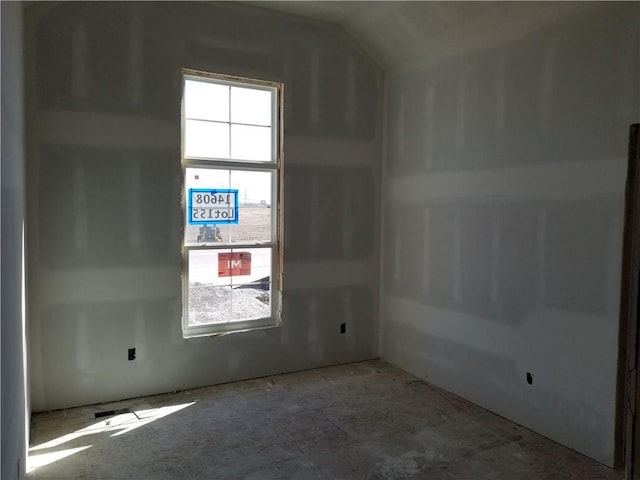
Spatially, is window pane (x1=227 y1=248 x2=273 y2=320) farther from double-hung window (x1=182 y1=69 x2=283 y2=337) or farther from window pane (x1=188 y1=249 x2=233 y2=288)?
window pane (x1=188 y1=249 x2=233 y2=288)

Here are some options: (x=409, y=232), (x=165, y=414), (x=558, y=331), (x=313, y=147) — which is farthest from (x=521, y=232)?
(x=165, y=414)

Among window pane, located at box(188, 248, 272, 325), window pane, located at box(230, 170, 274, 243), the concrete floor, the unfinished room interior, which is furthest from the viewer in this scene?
window pane, located at box(230, 170, 274, 243)

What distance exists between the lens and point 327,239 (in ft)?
15.9

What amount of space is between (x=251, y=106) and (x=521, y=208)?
2465 mm

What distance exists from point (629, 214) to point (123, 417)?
3.69 m

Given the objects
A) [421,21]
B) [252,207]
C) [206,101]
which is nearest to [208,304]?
[252,207]

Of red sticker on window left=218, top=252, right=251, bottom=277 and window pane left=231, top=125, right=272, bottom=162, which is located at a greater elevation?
window pane left=231, top=125, right=272, bottom=162

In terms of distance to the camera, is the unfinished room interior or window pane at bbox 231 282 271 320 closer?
the unfinished room interior

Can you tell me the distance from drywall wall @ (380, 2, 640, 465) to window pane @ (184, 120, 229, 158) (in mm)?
1719

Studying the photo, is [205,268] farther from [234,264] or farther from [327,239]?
[327,239]

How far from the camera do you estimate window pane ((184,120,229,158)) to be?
4.19 meters

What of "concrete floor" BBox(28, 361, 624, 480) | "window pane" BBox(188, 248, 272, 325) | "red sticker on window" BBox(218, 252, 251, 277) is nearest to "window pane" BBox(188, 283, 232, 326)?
"window pane" BBox(188, 248, 272, 325)

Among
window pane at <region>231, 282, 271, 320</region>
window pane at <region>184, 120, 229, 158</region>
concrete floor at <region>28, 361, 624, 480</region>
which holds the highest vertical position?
window pane at <region>184, 120, 229, 158</region>

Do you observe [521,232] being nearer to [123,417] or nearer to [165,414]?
[165,414]
